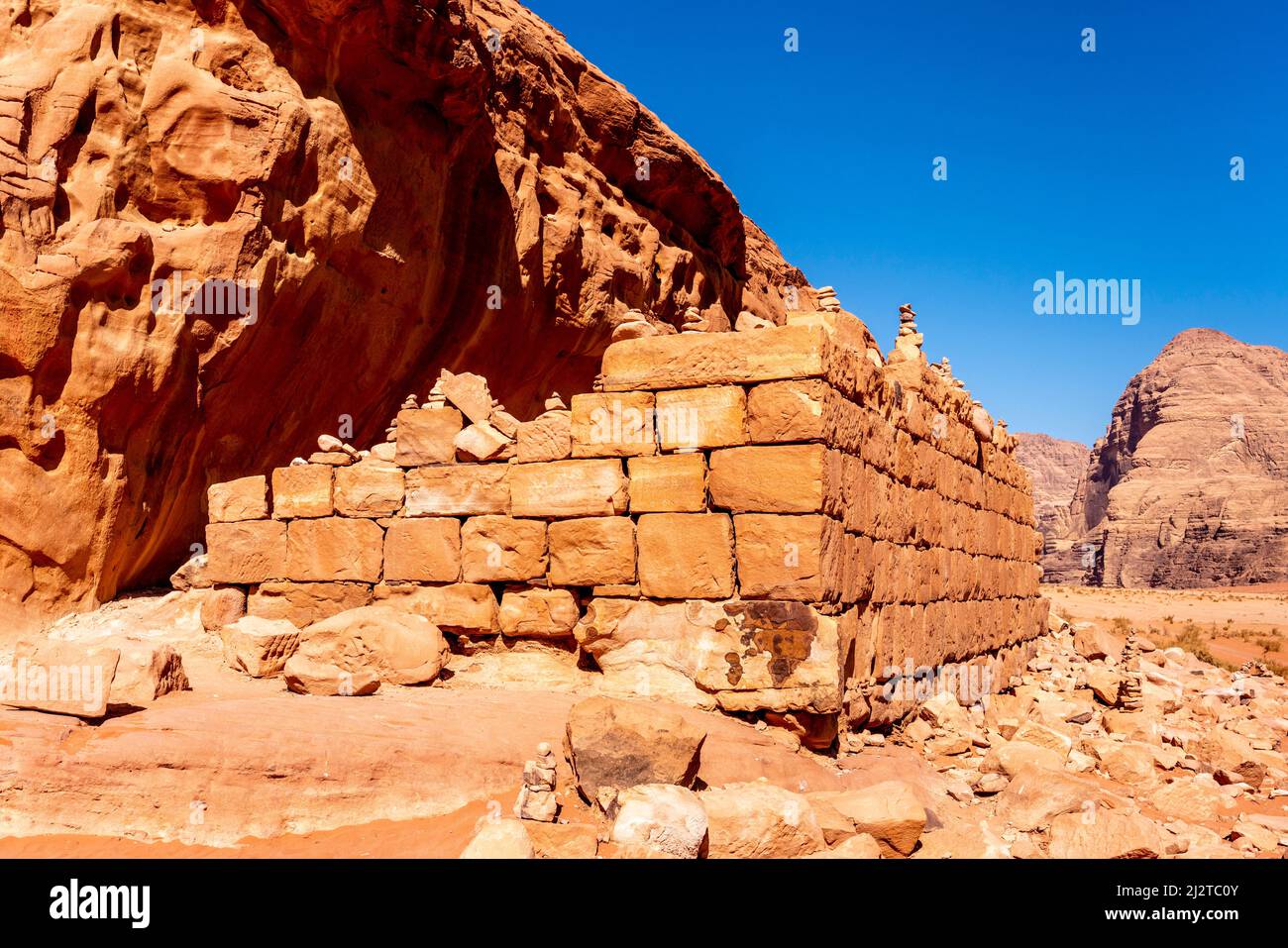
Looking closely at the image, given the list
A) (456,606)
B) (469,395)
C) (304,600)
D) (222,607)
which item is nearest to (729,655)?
(456,606)

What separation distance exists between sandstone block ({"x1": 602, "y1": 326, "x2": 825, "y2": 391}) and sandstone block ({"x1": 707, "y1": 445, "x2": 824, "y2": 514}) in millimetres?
484

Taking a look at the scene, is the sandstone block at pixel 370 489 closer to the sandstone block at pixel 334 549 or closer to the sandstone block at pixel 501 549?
the sandstone block at pixel 334 549

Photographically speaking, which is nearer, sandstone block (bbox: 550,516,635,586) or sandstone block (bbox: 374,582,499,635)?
sandstone block (bbox: 550,516,635,586)

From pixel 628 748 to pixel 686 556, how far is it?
1770mm

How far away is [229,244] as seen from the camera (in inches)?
367

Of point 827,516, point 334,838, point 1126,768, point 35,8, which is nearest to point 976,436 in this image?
point 1126,768

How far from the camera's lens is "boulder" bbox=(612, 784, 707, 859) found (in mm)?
4055

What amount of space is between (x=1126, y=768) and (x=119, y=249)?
9307mm

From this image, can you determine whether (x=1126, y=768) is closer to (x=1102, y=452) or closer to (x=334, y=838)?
(x=334, y=838)

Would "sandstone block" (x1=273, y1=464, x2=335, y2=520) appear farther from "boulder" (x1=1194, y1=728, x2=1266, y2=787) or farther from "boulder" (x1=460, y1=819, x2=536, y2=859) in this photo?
"boulder" (x1=1194, y1=728, x2=1266, y2=787)

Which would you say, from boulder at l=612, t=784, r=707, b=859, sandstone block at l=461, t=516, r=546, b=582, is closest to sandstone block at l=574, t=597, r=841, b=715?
sandstone block at l=461, t=516, r=546, b=582

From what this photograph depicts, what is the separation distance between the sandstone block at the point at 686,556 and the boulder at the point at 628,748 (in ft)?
4.54

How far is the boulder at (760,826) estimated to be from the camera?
4.29m
